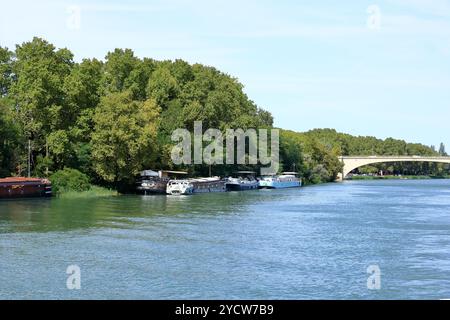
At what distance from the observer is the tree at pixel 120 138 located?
7725 centimetres

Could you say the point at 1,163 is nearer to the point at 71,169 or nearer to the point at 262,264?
the point at 71,169

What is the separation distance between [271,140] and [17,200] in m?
63.6

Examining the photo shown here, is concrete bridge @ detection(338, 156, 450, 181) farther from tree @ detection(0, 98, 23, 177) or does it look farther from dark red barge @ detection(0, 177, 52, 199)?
dark red barge @ detection(0, 177, 52, 199)

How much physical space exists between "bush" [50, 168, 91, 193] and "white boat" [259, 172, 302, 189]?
136 ft

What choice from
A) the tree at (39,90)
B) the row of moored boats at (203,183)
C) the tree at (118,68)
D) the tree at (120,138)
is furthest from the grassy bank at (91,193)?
Result: the tree at (118,68)

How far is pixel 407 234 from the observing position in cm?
4003

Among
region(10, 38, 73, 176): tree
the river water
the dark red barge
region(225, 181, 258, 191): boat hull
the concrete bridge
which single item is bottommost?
the river water

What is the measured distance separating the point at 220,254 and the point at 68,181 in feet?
154

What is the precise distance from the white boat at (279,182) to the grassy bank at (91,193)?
37.4 meters

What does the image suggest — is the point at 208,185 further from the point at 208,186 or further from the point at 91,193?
the point at 91,193

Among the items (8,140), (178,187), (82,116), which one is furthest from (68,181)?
(178,187)

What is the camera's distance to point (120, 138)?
76.8 metres

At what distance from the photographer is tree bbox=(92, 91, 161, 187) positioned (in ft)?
253

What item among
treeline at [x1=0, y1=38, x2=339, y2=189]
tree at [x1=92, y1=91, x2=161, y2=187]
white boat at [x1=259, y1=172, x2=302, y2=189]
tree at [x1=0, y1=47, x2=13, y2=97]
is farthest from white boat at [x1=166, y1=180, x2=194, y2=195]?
white boat at [x1=259, y1=172, x2=302, y2=189]
